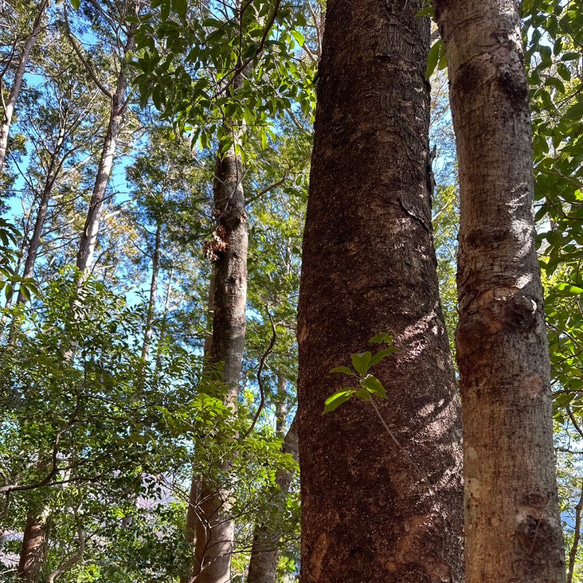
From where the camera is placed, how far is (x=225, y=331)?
14.8ft

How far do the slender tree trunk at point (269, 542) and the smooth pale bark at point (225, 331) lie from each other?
0.99ft

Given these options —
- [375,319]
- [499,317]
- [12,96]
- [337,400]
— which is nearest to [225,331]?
[375,319]

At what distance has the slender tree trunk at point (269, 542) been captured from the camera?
4.23 m

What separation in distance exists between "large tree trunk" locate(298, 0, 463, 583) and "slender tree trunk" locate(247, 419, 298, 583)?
3405 millimetres

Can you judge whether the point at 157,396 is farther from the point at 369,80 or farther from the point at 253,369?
the point at 253,369

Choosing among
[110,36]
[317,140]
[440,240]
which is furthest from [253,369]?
[317,140]

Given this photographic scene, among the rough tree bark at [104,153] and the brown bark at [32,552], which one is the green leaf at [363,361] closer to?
the brown bark at [32,552]

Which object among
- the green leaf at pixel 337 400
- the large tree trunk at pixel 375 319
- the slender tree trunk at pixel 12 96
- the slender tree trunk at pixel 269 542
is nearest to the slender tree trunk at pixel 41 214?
the slender tree trunk at pixel 12 96

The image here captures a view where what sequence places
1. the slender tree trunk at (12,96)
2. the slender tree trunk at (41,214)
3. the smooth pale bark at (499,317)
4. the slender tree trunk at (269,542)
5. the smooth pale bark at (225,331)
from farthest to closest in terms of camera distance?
the slender tree trunk at (41,214)
the slender tree trunk at (12,96)
the slender tree trunk at (269,542)
the smooth pale bark at (225,331)
the smooth pale bark at (499,317)

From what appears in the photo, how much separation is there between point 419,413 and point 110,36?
14.9m

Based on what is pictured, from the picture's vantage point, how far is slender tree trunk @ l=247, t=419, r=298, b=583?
4.23 metres

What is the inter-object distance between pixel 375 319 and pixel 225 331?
3.59 m

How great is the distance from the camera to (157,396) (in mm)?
4004

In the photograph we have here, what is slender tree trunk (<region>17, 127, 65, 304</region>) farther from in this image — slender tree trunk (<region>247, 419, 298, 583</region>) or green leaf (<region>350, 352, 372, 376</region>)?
green leaf (<region>350, 352, 372, 376</region>)
